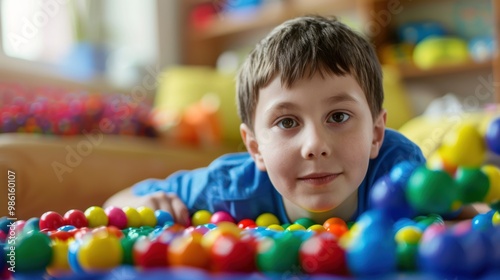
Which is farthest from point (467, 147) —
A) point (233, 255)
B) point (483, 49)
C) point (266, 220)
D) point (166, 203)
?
point (483, 49)

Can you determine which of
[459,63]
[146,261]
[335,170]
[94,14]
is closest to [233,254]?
[146,261]

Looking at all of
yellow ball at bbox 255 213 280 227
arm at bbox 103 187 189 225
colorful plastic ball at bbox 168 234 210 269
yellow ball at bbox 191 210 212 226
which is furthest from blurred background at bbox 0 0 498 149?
colorful plastic ball at bbox 168 234 210 269

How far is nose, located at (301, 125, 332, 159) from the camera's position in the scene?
2.88 ft

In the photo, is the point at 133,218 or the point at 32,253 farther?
the point at 133,218

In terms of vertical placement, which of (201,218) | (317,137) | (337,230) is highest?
(317,137)

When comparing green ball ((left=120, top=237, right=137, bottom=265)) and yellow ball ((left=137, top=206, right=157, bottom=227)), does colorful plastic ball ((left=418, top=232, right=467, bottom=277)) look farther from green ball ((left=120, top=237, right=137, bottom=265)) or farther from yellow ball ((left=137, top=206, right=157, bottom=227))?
yellow ball ((left=137, top=206, right=157, bottom=227))

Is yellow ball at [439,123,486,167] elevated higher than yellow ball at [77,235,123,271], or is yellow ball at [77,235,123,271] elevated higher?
yellow ball at [439,123,486,167]

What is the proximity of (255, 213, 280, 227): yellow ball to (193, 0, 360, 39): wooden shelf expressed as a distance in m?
2.11

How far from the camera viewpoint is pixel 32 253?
1.99 ft

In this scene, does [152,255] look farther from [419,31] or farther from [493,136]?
[419,31]

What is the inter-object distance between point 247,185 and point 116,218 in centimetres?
30

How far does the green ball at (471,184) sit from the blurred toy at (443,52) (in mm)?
2271

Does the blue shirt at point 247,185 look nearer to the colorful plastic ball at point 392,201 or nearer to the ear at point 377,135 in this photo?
the ear at point 377,135

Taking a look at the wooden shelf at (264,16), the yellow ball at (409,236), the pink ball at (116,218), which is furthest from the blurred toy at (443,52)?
the yellow ball at (409,236)
